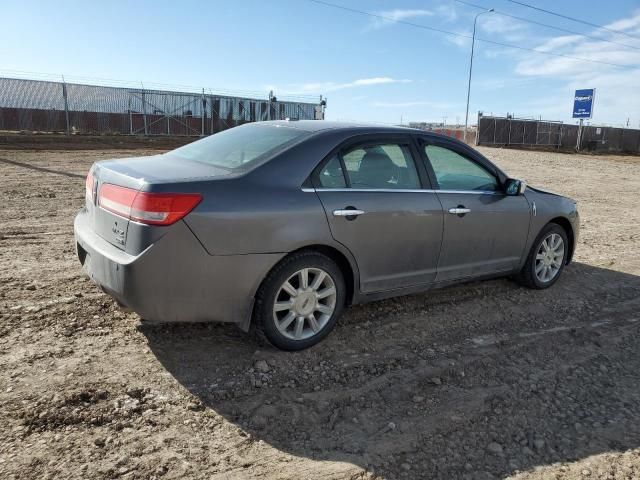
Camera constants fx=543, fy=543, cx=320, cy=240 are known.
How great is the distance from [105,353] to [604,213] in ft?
34.2

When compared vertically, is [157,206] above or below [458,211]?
above

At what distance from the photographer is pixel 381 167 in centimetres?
425

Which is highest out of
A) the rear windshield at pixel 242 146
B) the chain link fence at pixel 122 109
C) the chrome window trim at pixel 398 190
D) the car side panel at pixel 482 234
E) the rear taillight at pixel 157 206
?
the chain link fence at pixel 122 109

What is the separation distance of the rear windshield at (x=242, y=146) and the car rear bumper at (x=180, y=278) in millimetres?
679

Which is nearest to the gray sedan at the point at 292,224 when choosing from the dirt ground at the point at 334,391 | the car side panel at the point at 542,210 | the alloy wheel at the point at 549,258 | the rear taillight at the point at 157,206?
the rear taillight at the point at 157,206

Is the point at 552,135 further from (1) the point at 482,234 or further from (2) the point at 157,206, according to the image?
(2) the point at 157,206

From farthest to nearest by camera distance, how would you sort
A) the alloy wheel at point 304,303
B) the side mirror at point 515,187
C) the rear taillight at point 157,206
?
the side mirror at point 515,187
the alloy wheel at point 304,303
the rear taillight at point 157,206

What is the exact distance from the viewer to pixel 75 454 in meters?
2.61

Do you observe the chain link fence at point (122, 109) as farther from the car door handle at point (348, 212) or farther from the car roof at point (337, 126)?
the car door handle at point (348, 212)

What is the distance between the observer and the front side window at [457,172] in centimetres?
459

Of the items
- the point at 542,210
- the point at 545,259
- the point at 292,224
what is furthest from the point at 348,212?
the point at 545,259

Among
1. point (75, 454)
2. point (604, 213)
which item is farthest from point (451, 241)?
point (604, 213)

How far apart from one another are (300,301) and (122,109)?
28643 millimetres

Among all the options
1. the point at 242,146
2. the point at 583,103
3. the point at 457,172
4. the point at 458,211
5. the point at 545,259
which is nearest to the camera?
the point at 242,146
